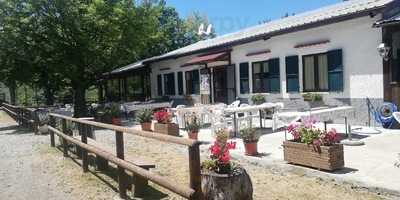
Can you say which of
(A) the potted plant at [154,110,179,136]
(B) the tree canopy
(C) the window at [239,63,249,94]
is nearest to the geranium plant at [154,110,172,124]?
(A) the potted plant at [154,110,179,136]

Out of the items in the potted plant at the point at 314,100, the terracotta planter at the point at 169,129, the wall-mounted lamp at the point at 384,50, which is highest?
the wall-mounted lamp at the point at 384,50

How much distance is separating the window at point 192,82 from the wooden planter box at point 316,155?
556 inches

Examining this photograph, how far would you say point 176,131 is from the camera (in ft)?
39.8

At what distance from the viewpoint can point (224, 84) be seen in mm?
19375

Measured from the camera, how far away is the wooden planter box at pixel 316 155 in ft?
22.3

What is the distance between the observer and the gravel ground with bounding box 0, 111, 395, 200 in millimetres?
6039

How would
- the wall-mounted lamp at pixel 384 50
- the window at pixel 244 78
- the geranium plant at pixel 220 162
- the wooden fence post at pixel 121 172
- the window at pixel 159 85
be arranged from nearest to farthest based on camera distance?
the geranium plant at pixel 220 162 < the wooden fence post at pixel 121 172 < the wall-mounted lamp at pixel 384 50 < the window at pixel 244 78 < the window at pixel 159 85

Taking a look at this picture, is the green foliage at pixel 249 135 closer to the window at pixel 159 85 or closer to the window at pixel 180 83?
the window at pixel 180 83

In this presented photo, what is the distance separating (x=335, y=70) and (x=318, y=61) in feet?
2.91

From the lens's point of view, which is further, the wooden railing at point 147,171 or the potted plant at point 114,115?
the potted plant at point 114,115

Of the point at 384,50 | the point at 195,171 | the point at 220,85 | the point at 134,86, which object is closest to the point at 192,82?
the point at 220,85

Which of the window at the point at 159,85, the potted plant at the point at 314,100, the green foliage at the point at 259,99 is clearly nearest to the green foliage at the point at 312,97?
the potted plant at the point at 314,100

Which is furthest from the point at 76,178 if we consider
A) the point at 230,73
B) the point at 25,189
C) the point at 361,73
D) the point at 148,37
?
the point at 148,37

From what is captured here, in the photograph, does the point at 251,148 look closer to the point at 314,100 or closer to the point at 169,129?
the point at 169,129
